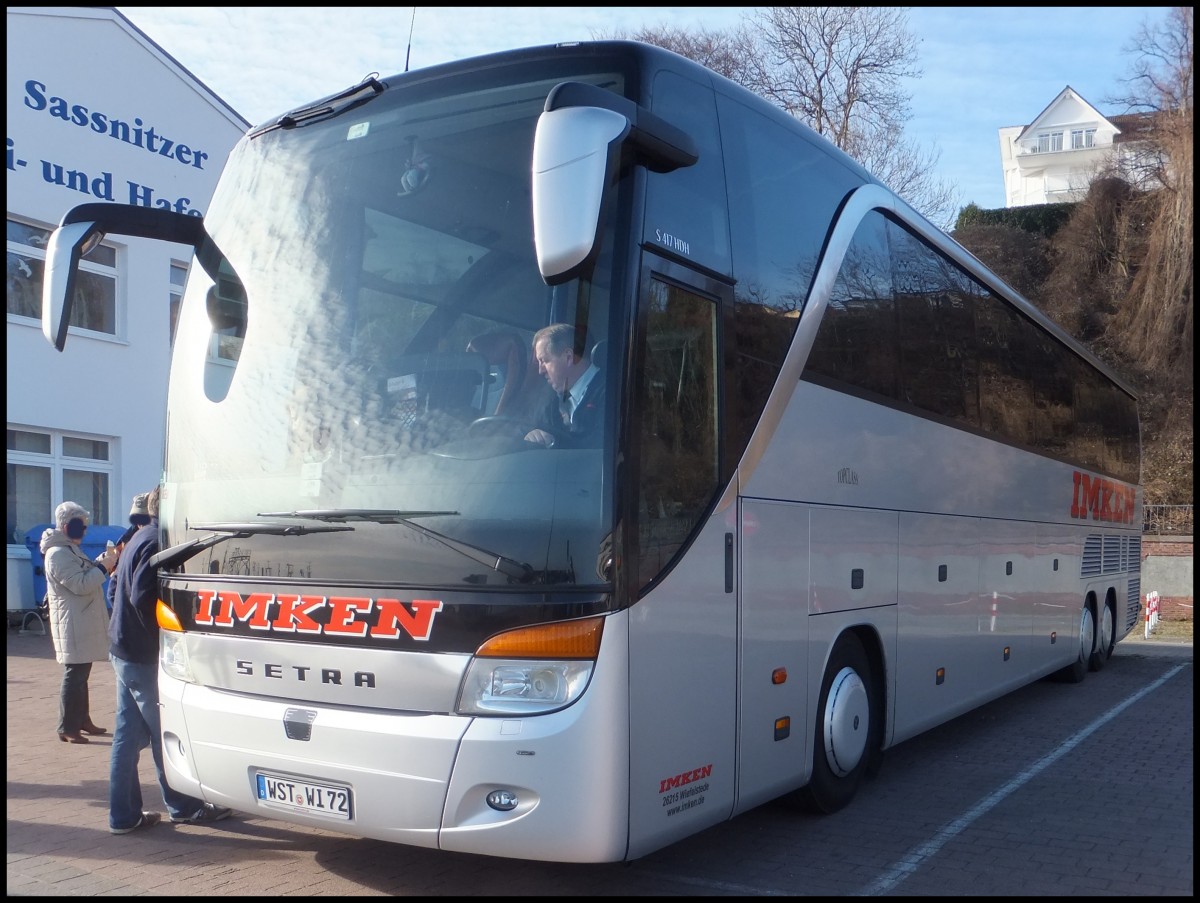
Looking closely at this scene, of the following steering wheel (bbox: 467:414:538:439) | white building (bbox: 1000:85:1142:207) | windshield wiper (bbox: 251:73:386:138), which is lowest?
steering wheel (bbox: 467:414:538:439)

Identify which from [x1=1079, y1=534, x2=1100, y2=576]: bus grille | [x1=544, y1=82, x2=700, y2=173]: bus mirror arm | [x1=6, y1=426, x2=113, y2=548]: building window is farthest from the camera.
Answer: [x1=6, y1=426, x2=113, y2=548]: building window

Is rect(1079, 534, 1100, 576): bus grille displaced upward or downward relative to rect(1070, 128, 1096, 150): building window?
downward

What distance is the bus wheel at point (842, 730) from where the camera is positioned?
21.5 feet

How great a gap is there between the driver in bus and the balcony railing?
89.4 feet

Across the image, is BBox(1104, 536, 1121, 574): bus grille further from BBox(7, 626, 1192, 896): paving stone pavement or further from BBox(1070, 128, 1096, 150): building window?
BBox(1070, 128, 1096, 150): building window

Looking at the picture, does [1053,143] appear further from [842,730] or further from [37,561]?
[842,730]

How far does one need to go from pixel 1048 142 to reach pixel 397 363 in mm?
73037

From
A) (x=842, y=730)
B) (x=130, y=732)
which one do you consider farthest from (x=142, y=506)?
(x=842, y=730)

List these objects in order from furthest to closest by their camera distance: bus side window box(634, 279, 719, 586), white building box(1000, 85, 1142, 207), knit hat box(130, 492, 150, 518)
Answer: white building box(1000, 85, 1142, 207), knit hat box(130, 492, 150, 518), bus side window box(634, 279, 719, 586)

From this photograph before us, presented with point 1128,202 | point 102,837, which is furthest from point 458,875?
point 1128,202

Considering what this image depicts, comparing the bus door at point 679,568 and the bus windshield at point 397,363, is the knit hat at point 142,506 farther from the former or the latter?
the bus door at point 679,568

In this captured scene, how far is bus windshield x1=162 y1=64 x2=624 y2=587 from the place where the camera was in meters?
4.66

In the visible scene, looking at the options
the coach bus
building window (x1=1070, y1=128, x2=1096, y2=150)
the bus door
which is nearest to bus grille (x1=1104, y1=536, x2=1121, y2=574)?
the coach bus

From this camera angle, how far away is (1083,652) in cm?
1314
